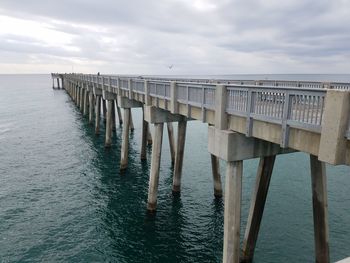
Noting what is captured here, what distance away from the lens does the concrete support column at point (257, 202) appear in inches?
474

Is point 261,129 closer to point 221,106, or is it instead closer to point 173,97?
point 221,106

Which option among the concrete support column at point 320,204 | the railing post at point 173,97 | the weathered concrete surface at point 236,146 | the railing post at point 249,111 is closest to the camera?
the railing post at point 249,111

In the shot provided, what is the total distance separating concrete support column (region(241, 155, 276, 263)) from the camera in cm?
1204

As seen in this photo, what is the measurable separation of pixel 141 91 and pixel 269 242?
12.0 meters

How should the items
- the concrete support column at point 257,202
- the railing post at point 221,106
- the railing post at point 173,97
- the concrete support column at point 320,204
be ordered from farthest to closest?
the railing post at point 173,97
the concrete support column at point 257,202
the concrete support column at point 320,204
the railing post at point 221,106

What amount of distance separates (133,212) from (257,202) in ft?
28.3

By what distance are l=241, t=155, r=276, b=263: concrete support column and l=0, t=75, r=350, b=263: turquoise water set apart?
832 millimetres

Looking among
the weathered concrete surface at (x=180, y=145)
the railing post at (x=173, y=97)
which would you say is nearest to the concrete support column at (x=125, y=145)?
the weathered concrete surface at (x=180, y=145)

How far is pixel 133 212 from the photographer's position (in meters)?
18.0

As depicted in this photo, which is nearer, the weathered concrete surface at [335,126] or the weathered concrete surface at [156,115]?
the weathered concrete surface at [335,126]

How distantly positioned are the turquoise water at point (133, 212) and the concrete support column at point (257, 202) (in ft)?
2.73

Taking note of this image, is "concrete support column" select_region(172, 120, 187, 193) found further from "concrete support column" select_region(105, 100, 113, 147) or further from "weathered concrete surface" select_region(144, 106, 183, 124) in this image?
"concrete support column" select_region(105, 100, 113, 147)

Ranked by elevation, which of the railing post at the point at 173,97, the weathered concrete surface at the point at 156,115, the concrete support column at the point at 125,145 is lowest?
the concrete support column at the point at 125,145

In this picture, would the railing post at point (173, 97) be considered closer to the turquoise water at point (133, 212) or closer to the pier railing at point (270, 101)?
the pier railing at point (270, 101)
